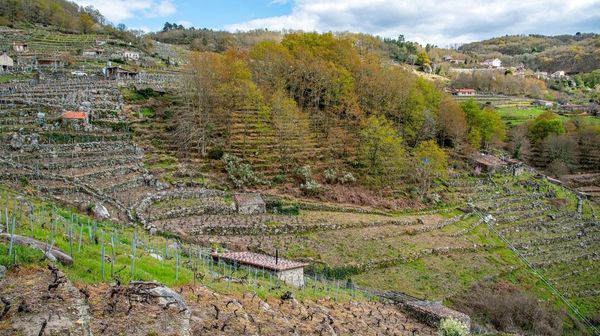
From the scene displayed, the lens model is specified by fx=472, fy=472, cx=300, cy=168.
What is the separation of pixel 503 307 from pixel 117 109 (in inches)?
1344

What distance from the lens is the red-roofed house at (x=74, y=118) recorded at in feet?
118

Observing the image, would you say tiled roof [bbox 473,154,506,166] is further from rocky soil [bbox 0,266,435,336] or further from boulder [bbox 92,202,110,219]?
rocky soil [bbox 0,266,435,336]

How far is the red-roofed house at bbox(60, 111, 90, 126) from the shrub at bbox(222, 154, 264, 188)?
444 inches

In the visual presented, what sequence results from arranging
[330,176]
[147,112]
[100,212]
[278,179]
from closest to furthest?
[100,212], [278,179], [330,176], [147,112]

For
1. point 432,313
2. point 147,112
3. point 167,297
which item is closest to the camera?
point 167,297

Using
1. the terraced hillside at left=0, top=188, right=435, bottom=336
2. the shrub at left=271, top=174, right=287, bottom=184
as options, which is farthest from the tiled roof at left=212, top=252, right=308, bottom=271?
the shrub at left=271, top=174, right=287, bottom=184

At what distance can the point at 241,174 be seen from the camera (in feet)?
121

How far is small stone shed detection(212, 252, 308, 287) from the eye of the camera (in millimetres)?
21000

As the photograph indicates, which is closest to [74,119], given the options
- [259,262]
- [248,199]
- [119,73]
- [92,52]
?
[248,199]

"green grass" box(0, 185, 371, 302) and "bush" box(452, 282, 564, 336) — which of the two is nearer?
"green grass" box(0, 185, 371, 302)

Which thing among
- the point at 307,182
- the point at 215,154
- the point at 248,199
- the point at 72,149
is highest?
the point at 72,149

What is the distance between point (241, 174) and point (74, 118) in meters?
13.4

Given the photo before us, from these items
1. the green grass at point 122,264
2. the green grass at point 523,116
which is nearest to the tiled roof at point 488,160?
the green grass at point 523,116

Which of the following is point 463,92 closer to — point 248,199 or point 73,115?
point 248,199
